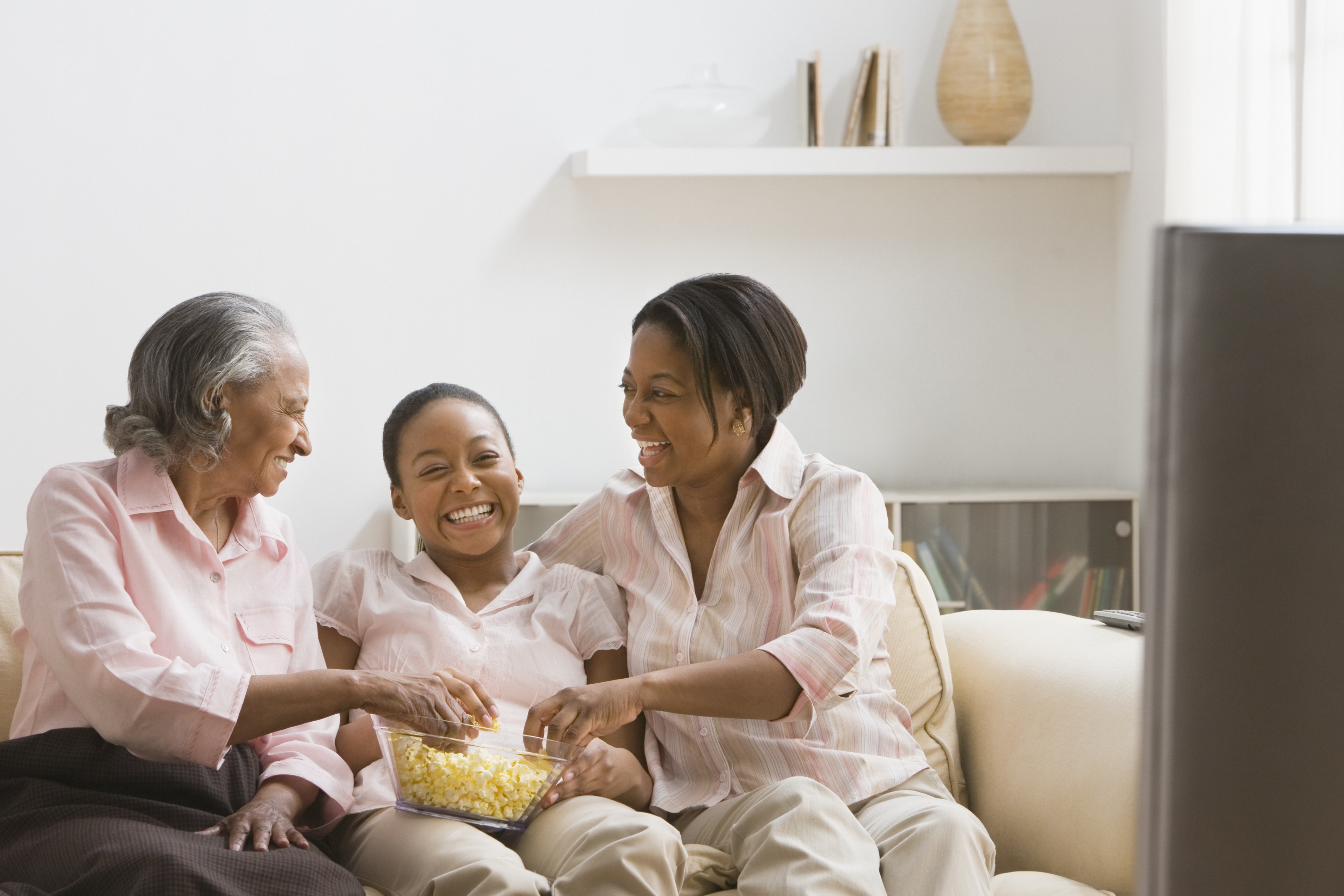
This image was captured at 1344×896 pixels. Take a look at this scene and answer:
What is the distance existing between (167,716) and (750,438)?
34.2 inches

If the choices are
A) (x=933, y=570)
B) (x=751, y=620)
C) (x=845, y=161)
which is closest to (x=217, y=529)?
(x=751, y=620)

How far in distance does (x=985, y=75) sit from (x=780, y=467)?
2.17m

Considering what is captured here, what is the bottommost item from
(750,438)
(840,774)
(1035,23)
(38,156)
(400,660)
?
(840,774)

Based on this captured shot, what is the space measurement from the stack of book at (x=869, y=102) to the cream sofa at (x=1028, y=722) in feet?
6.20

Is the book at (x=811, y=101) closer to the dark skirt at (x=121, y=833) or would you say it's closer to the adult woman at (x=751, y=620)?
the adult woman at (x=751, y=620)

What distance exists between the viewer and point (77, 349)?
326 cm

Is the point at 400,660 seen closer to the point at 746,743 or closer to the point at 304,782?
the point at 304,782

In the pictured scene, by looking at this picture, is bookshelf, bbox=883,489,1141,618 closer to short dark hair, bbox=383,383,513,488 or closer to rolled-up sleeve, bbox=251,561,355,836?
short dark hair, bbox=383,383,513,488

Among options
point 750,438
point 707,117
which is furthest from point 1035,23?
point 750,438

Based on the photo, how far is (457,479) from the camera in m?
1.80

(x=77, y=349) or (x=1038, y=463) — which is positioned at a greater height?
(x=77, y=349)

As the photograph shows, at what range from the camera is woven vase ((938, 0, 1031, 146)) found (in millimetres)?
3486

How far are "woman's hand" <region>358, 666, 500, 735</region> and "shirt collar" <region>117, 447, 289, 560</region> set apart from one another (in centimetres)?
30

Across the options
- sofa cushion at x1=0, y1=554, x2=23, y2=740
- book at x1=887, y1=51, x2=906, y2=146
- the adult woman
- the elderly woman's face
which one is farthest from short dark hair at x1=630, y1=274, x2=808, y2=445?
book at x1=887, y1=51, x2=906, y2=146
